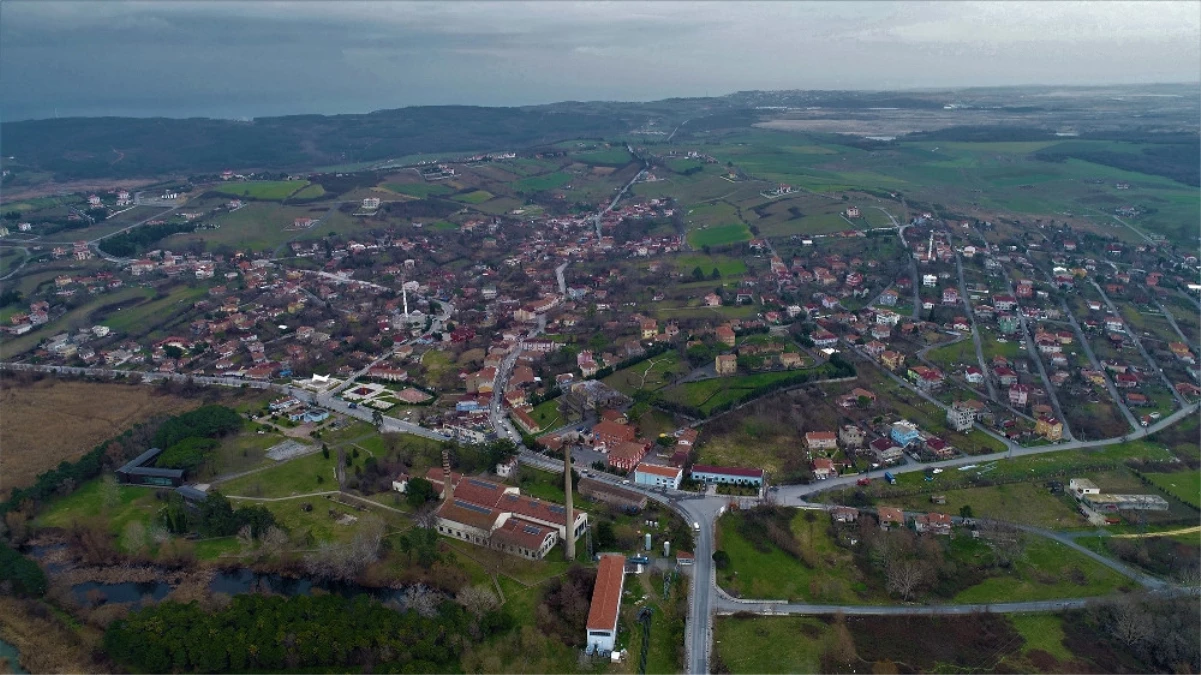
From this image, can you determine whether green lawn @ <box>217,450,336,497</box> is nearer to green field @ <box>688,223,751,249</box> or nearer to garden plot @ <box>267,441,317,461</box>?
garden plot @ <box>267,441,317,461</box>

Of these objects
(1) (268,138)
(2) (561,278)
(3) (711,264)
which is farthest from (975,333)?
(1) (268,138)

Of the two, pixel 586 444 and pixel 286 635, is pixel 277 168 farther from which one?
pixel 286 635

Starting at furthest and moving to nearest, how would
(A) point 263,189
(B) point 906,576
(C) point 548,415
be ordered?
1. (A) point 263,189
2. (C) point 548,415
3. (B) point 906,576

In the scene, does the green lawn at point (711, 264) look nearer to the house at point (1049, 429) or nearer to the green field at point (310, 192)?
the house at point (1049, 429)

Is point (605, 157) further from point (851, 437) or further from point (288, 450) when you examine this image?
point (288, 450)

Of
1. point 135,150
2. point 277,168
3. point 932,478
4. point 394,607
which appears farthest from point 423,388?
point 135,150

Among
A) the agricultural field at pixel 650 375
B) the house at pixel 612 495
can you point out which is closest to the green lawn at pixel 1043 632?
the house at pixel 612 495

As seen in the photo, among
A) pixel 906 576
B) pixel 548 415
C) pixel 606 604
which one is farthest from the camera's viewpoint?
pixel 548 415
